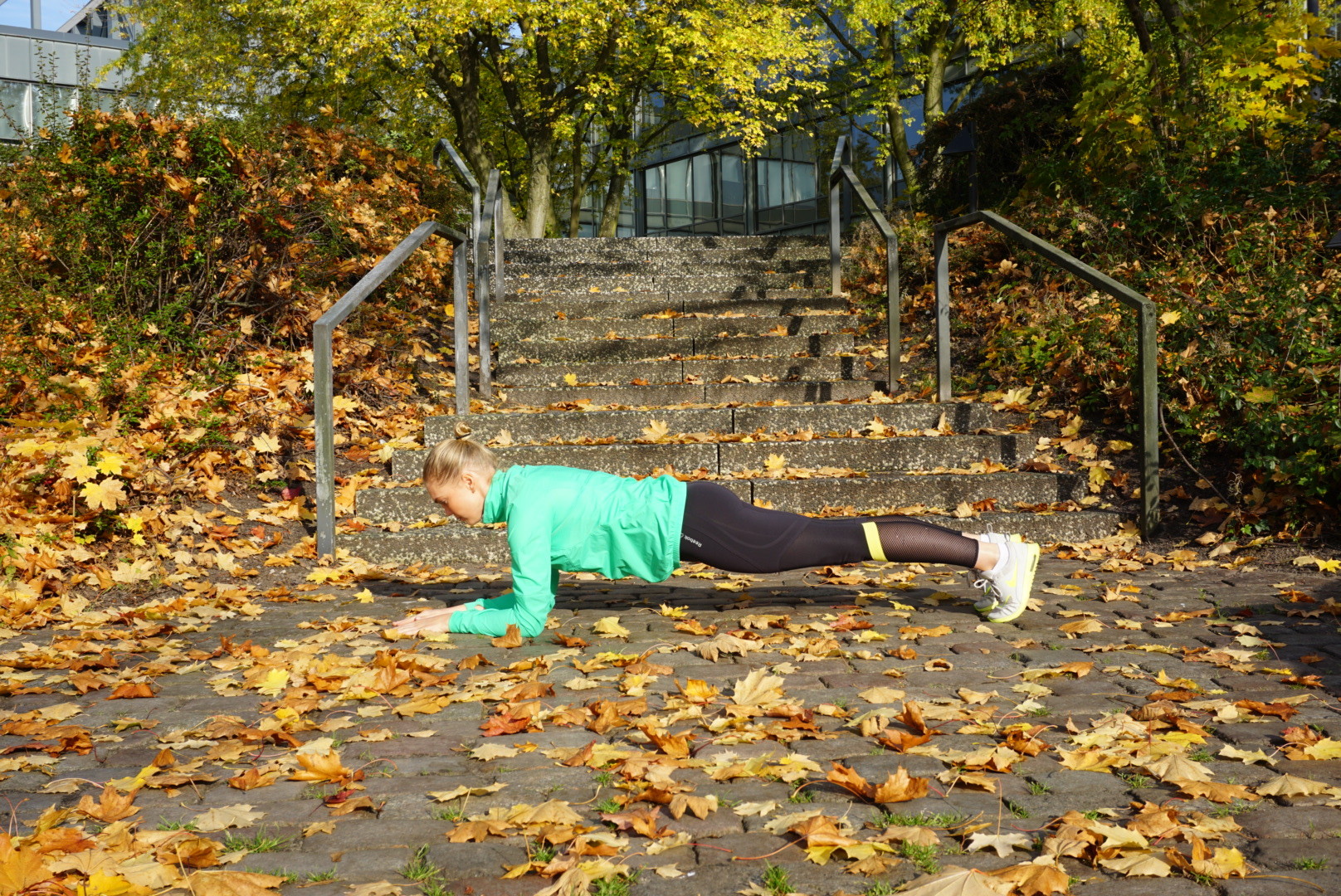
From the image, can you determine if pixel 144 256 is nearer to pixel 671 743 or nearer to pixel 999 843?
pixel 671 743

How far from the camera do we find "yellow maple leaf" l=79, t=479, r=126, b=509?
520 centimetres

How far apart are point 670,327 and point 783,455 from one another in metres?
2.53

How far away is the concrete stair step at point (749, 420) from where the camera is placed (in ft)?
22.2

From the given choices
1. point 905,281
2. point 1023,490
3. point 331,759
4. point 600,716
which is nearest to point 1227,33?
point 905,281

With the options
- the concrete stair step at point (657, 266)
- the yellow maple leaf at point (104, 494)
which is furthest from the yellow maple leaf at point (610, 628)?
the concrete stair step at point (657, 266)

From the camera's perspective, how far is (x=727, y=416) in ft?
22.6

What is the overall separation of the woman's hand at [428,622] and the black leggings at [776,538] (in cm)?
90

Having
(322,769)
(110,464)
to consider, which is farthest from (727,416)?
(322,769)

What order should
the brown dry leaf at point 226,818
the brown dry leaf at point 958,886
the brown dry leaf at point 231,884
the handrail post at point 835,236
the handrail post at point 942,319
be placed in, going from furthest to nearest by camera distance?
the handrail post at point 835,236 → the handrail post at point 942,319 → the brown dry leaf at point 226,818 → the brown dry leaf at point 231,884 → the brown dry leaf at point 958,886

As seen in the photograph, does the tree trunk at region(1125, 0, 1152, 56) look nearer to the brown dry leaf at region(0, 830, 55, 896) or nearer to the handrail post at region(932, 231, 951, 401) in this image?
the handrail post at region(932, 231, 951, 401)

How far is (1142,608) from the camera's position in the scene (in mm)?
4266

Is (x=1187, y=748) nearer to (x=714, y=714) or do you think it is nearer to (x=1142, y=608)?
(x=714, y=714)

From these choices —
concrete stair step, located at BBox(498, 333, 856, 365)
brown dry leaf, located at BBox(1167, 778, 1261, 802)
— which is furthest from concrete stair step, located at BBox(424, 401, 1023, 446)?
brown dry leaf, located at BBox(1167, 778, 1261, 802)

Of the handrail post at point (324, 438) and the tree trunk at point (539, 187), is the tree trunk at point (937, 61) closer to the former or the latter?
the tree trunk at point (539, 187)
